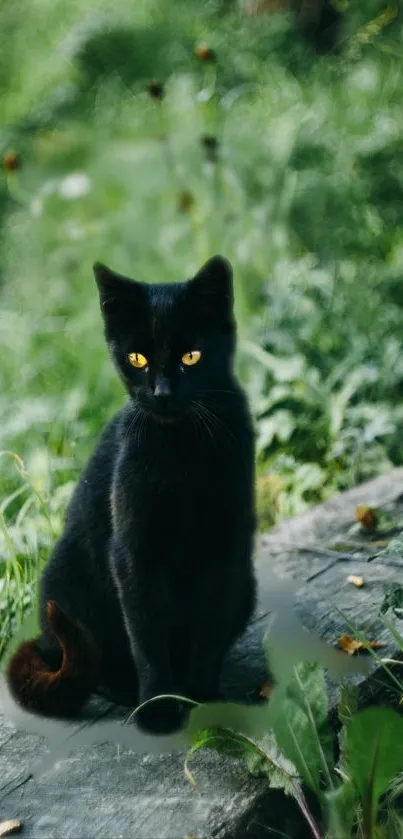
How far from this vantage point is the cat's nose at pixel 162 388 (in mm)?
1681

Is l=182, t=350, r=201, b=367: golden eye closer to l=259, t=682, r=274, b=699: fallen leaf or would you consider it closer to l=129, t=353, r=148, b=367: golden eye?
l=129, t=353, r=148, b=367: golden eye

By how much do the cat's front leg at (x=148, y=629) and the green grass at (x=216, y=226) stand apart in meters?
0.61

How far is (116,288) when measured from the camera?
1.77 meters

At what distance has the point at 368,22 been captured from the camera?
4.95m

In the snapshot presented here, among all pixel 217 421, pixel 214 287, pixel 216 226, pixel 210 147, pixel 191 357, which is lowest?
pixel 217 421

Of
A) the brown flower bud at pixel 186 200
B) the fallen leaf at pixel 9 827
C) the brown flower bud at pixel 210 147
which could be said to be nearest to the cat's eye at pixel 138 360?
the fallen leaf at pixel 9 827

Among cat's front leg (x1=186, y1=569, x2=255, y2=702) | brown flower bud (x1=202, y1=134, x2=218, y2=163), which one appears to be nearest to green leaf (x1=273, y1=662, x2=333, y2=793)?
cat's front leg (x1=186, y1=569, x2=255, y2=702)

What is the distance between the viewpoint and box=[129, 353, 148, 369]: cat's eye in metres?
1.74

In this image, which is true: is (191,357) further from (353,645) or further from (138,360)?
(353,645)

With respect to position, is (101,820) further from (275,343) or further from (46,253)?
(46,253)

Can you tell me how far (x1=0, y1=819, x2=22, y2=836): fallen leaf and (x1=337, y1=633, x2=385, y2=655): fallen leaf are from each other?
795mm

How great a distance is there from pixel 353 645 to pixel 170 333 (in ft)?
2.68

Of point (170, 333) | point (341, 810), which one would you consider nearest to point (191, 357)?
point (170, 333)

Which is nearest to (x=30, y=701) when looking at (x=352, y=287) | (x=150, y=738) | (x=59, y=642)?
(x=59, y=642)
